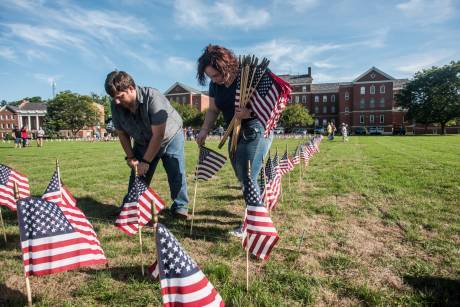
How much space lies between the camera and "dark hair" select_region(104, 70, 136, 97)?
3.57m

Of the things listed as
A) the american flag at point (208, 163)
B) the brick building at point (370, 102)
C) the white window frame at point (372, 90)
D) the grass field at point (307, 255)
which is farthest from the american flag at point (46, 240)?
the white window frame at point (372, 90)

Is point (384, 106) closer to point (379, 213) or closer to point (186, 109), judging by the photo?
point (186, 109)

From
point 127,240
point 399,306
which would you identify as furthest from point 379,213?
point 127,240

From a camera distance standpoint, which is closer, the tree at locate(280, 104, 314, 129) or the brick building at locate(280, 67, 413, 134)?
the tree at locate(280, 104, 314, 129)

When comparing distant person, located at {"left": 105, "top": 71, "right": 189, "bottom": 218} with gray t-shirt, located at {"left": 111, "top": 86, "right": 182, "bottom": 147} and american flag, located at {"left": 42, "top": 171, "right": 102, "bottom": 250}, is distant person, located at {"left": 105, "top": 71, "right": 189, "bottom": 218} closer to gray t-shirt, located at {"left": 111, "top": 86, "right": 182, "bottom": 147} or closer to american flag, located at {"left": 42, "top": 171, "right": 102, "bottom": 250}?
gray t-shirt, located at {"left": 111, "top": 86, "right": 182, "bottom": 147}

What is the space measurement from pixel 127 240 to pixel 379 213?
364 centimetres

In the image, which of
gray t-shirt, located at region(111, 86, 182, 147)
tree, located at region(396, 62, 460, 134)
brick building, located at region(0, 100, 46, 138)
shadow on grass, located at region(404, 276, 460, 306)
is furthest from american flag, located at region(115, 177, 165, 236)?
brick building, located at region(0, 100, 46, 138)

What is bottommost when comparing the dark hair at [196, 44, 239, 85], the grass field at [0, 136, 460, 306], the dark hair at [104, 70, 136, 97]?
the grass field at [0, 136, 460, 306]

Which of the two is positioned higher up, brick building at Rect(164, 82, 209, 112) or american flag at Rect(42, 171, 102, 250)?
brick building at Rect(164, 82, 209, 112)

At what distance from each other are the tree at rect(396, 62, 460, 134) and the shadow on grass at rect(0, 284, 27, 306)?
61.5 metres

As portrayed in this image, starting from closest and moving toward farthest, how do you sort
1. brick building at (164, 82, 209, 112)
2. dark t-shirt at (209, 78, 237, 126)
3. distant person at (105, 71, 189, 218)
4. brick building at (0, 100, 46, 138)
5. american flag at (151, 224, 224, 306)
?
1. american flag at (151, 224, 224, 306)
2. distant person at (105, 71, 189, 218)
3. dark t-shirt at (209, 78, 237, 126)
4. brick building at (164, 82, 209, 112)
5. brick building at (0, 100, 46, 138)

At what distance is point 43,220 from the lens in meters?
2.34

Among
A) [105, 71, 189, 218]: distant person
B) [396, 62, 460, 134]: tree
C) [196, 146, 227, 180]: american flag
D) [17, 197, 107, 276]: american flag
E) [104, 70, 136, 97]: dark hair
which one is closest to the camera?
[17, 197, 107, 276]: american flag

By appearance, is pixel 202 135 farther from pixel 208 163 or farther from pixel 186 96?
pixel 186 96
